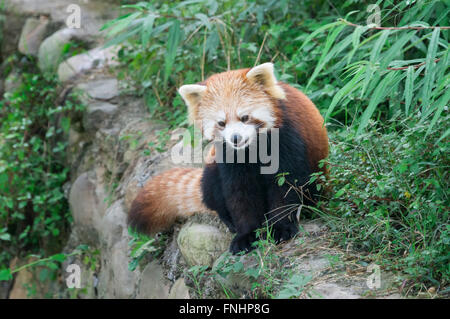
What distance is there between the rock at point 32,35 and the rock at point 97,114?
1.81 meters

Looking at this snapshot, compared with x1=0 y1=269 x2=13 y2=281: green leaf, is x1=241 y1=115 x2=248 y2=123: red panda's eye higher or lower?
higher

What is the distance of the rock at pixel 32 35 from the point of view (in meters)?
6.61

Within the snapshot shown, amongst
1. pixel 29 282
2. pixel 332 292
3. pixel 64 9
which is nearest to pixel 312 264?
pixel 332 292

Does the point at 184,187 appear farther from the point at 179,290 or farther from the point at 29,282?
the point at 29,282

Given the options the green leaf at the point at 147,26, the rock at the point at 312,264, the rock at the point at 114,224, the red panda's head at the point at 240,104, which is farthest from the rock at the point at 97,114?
the rock at the point at 312,264

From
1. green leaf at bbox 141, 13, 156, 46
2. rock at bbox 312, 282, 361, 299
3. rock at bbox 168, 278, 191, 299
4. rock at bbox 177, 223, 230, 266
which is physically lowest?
rock at bbox 168, 278, 191, 299

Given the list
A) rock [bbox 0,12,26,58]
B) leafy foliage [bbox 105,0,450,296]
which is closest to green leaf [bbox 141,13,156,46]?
leafy foliage [bbox 105,0,450,296]

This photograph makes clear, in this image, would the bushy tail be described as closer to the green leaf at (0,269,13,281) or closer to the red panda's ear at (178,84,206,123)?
the red panda's ear at (178,84,206,123)

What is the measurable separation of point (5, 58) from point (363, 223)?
19.3 ft

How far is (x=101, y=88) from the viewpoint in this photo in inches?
220

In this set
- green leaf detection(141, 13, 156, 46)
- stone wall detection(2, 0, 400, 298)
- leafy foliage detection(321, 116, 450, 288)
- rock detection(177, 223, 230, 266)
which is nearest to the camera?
leafy foliage detection(321, 116, 450, 288)

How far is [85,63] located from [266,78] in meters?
3.62

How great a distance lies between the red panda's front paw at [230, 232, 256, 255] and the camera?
290cm

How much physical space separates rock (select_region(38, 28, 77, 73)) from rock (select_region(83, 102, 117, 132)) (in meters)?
1.14
